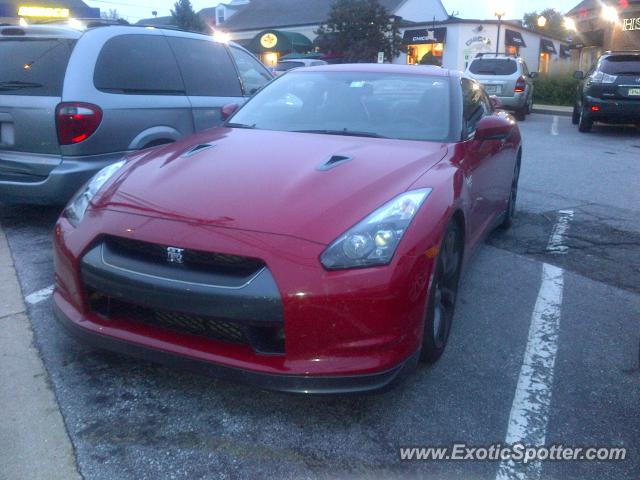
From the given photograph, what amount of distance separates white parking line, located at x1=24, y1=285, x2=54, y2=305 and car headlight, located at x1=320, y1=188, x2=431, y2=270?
224cm

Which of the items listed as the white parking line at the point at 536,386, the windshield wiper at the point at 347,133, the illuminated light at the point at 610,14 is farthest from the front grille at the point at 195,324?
the illuminated light at the point at 610,14

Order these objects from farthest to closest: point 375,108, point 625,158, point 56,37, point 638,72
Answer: point 638,72, point 625,158, point 56,37, point 375,108

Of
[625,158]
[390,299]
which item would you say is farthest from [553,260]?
[625,158]

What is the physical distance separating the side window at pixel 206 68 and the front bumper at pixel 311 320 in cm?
355

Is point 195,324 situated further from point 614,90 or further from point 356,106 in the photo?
point 614,90

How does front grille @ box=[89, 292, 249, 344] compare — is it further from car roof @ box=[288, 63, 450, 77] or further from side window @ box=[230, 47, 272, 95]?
side window @ box=[230, 47, 272, 95]

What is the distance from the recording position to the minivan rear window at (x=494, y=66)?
17.2m

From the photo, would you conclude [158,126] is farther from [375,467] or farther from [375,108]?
[375,467]

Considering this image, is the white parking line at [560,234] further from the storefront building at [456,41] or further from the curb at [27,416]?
the storefront building at [456,41]

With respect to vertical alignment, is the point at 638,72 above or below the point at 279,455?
above

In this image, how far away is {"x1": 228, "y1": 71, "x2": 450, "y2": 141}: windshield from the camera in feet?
12.8

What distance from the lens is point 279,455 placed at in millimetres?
2537

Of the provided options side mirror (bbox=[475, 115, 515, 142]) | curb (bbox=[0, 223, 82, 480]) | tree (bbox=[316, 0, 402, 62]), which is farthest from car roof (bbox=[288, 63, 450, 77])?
tree (bbox=[316, 0, 402, 62])

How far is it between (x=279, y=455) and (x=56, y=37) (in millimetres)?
4012
